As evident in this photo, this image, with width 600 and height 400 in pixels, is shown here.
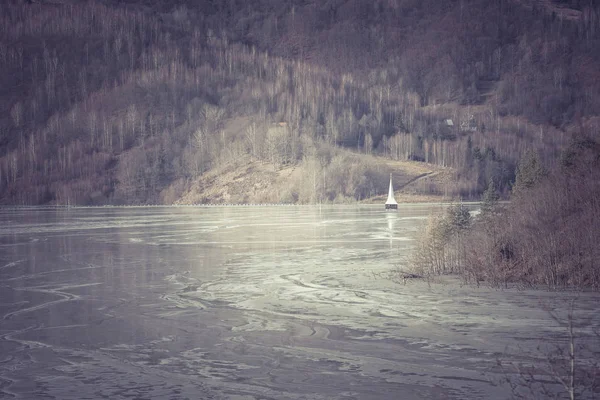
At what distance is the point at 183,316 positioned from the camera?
69.6ft

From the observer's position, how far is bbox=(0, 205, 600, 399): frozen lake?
45.3ft

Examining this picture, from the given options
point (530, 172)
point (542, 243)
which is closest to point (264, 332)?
point (542, 243)

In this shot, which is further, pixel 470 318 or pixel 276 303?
pixel 276 303

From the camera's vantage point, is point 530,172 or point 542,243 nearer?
point 542,243

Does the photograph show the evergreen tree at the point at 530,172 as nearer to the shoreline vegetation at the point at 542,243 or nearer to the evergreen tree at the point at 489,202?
A: the evergreen tree at the point at 489,202

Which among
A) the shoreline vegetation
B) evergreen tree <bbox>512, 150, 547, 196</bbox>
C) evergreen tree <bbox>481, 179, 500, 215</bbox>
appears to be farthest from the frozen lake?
evergreen tree <bbox>512, 150, 547, 196</bbox>

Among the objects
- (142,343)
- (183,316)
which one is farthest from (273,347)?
(183,316)

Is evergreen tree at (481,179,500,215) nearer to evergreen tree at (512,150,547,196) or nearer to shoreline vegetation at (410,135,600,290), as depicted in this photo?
evergreen tree at (512,150,547,196)

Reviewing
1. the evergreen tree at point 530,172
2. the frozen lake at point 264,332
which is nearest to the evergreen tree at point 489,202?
the evergreen tree at point 530,172

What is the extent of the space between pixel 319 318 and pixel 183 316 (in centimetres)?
388

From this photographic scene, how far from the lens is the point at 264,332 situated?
18656mm

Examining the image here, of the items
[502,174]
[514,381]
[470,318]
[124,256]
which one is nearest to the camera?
[514,381]

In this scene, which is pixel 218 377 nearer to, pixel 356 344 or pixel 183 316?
pixel 356 344

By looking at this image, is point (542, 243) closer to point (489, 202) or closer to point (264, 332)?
point (264, 332)
